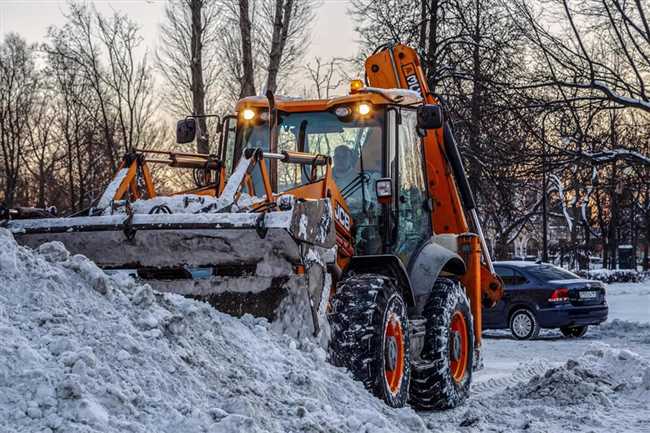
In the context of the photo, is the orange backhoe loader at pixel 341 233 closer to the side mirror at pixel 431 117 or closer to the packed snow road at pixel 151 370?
the side mirror at pixel 431 117

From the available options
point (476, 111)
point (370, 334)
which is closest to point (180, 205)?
point (370, 334)

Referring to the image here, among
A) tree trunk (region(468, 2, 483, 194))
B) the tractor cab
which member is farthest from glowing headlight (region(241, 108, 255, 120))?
tree trunk (region(468, 2, 483, 194))

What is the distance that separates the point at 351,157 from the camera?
761 cm

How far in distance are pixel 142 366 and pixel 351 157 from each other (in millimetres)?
3642

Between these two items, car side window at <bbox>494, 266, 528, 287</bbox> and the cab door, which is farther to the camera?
car side window at <bbox>494, 266, 528, 287</bbox>

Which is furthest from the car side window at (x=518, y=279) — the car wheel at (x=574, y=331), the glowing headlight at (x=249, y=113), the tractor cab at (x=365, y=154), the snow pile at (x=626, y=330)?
the glowing headlight at (x=249, y=113)

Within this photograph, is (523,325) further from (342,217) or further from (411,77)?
(342,217)

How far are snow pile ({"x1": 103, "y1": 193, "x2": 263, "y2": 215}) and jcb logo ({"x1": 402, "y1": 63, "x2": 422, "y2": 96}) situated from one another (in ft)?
11.7

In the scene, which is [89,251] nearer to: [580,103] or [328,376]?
[328,376]

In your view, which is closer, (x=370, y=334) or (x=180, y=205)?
(x=370, y=334)

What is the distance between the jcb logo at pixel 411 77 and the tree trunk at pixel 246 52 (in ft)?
24.7

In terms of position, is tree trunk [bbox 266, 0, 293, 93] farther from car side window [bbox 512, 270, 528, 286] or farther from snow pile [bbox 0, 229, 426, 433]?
snow pile [bbox 0, 229, 426, 433]

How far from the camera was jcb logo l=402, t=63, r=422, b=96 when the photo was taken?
377 inches

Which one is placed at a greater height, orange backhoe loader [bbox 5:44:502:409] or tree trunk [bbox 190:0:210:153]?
tree trunk [bbox 190:0:210:153]
